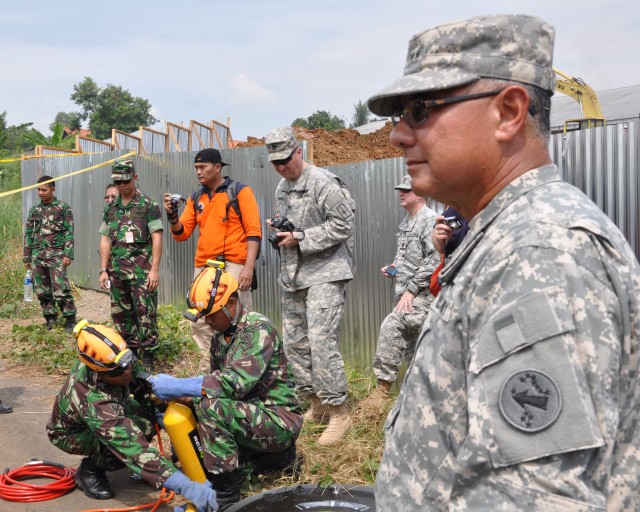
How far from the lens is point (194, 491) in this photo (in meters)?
3.72

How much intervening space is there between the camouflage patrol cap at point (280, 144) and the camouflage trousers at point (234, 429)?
1.84 meters

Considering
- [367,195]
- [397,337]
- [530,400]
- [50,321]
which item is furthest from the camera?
[50,321]

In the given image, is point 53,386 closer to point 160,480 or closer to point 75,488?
point 75,488

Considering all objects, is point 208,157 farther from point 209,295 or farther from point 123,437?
point 123,437

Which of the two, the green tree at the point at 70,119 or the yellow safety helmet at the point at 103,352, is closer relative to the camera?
the yellow safety helmet at the point at 103,352

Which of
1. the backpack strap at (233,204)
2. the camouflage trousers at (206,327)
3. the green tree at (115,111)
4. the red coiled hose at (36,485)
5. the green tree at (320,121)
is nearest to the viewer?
the red coiled hose at (36,485)

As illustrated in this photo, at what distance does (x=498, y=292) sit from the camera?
1.10m

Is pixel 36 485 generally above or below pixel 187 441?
below

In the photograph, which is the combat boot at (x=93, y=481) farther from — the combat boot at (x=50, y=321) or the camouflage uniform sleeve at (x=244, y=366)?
the combat boot at (x=50, y=321)

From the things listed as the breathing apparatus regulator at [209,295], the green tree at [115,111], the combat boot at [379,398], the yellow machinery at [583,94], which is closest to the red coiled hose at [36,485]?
the breathing apparatus regulator at [209,295]

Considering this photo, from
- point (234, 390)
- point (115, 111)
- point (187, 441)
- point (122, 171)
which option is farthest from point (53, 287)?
point (115, 111)

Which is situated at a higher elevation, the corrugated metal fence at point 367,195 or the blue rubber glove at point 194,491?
the corrugated metal fence at point 367,195

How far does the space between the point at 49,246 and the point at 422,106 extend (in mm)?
9032

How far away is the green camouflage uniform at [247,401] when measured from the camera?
389 cm
